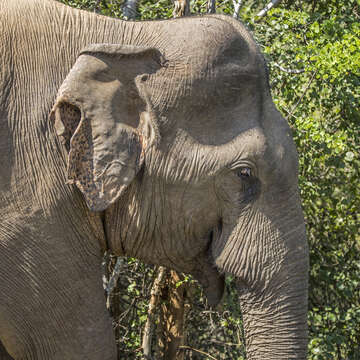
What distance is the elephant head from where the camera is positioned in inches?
95.2

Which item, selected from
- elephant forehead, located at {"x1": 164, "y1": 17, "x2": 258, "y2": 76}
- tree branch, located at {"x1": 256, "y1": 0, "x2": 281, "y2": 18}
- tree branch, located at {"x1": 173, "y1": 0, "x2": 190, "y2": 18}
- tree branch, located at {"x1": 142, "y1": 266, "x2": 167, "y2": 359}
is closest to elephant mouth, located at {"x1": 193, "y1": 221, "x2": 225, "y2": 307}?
elephant forehead, located at {"x1": 164, "y1": 17, "x2": 258, "y2": 76}

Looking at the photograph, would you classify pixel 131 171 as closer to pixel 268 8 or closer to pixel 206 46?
pixel 206 46

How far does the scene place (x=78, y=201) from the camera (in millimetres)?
2482

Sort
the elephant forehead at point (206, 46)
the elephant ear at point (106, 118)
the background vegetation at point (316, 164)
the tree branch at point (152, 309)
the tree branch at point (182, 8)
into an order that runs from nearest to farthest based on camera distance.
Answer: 1. the elephant ear at point (106, 118)
2. the elephant forehead at point (206, 46)
3. the tree branch at point (182, 8)
4. the background vegetation at point (316, 164)
5. the tree branch at point (152, 309)

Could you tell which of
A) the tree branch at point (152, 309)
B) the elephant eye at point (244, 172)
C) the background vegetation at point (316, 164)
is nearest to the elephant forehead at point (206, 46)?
the elephant eye at point (244, 172)

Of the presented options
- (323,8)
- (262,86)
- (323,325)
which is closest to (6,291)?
(262,86)

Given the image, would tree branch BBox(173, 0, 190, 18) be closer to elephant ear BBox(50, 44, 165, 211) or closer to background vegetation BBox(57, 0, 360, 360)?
background vegetation BBox(57, 0, 360, 360)

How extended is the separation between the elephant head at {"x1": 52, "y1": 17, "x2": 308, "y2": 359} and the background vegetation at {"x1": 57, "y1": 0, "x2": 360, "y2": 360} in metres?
1.20

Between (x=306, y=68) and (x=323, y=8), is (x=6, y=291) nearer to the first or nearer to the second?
(x=306, y=68)

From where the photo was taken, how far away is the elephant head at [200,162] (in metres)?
2.42

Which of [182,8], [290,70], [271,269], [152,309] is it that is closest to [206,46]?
[271,269]

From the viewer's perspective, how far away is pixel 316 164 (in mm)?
4152

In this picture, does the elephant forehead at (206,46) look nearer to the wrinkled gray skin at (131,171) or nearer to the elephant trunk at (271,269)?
the wrinkled gray skin at (131,171)

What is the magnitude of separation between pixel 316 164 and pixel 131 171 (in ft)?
6.27
